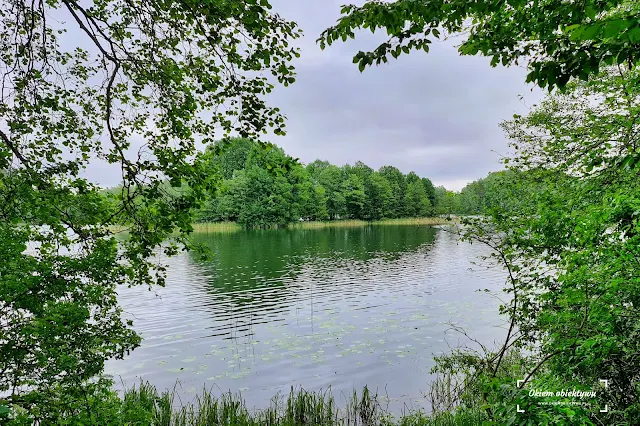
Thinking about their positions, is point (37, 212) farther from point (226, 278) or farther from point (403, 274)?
point (403, 274)

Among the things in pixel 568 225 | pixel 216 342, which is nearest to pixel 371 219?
pixel 216 342

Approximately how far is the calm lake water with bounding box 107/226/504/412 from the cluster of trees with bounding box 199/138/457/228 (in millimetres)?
31661

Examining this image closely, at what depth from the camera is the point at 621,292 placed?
470 centimetres

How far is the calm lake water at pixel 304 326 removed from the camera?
1133cm

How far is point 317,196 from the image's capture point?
8919cm

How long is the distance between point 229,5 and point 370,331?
13.8 meters

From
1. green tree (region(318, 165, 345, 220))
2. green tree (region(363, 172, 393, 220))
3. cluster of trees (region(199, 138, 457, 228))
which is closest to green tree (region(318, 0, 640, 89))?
cluster of trees (region(199, 138, 457, 228))

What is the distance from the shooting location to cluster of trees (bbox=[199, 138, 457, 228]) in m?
76.1

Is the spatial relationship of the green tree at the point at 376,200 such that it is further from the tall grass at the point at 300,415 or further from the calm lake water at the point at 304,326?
the tall grass at the point at 300,415

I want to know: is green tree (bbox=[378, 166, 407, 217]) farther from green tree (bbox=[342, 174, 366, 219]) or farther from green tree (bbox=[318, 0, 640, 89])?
green tree (bbox=[318, 0, 640, 89])

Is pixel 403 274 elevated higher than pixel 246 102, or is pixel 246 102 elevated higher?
pixel 246 102

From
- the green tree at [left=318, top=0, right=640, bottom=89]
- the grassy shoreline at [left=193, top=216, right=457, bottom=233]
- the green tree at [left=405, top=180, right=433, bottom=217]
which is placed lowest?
the grassy shoreline at [left=193, top=216, right=457, bottom=233]

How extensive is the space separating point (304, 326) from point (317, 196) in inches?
2894

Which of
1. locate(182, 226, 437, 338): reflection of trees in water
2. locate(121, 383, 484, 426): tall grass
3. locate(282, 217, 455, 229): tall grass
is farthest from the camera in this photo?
locate(282, 217, 455, 229): tall grass
